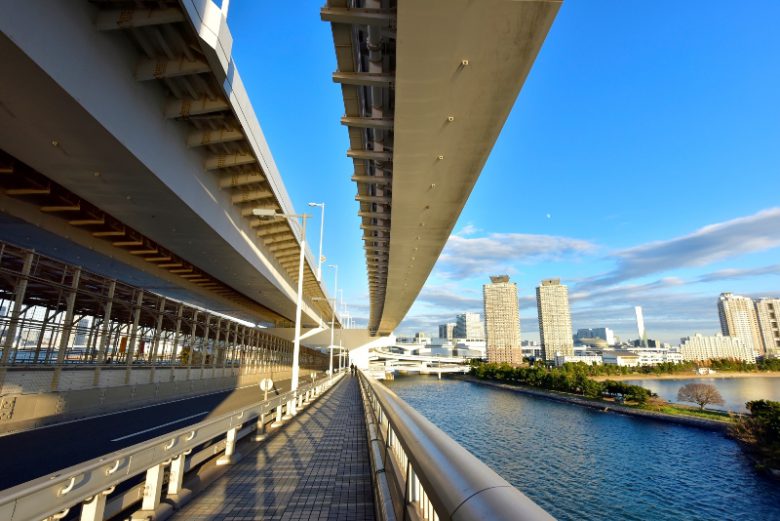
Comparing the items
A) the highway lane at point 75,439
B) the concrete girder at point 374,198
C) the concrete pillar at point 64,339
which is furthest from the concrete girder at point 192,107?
the concrete pillar at point 64,339

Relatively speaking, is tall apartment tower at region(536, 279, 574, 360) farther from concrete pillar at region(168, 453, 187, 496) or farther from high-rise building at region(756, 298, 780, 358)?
concrete pillar at region(168, 453, 187, 496)

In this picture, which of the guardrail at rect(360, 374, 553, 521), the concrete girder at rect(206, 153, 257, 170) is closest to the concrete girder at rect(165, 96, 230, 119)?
the concrete girder at rect(206, 153, 257, 170)

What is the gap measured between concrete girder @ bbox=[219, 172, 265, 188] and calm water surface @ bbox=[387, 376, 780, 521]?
21.9m

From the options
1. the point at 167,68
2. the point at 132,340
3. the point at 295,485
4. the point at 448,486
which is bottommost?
the point at 295,485

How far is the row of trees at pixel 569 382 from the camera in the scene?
5988 cm

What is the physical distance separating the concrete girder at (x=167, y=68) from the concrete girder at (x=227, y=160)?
13.3 ft

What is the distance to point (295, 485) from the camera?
575cm

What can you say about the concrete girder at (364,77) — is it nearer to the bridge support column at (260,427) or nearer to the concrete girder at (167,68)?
the concrete girder at (167,68)

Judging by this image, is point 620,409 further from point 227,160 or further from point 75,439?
point 75,439

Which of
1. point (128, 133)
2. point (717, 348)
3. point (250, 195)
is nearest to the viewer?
point (128, 133)

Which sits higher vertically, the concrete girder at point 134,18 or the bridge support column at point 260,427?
the concrete girder at point 134,18

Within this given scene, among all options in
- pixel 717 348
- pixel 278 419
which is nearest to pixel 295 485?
pixel 278 419

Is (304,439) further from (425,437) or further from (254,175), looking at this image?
(254,175)

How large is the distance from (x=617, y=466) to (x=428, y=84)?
35248mm
